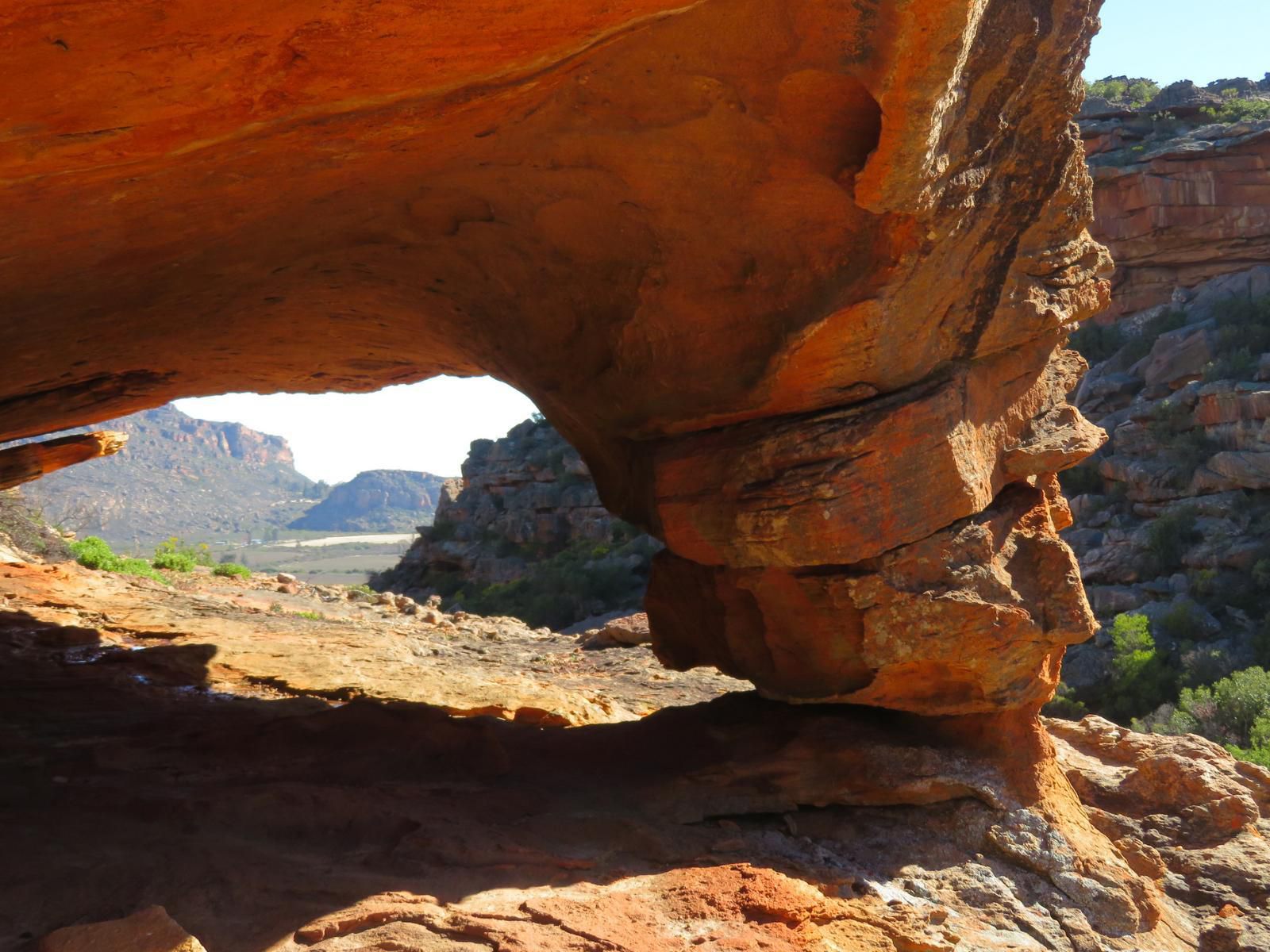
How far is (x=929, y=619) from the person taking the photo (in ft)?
18.0

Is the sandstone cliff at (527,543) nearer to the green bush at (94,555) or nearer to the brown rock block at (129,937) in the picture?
the green bush at (94,555)

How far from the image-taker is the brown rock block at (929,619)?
550 centimetres

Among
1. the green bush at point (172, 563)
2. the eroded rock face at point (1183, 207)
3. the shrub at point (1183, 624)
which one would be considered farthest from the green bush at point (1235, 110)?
the green bush at point (172, 563)

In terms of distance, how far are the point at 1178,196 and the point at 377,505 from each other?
109m

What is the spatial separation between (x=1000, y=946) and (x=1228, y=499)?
28617mm

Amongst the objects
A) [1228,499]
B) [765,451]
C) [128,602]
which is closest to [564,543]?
[1228,499]

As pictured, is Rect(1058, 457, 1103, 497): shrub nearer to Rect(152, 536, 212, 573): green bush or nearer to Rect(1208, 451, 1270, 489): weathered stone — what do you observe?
Rect(1208, 451, 1270, 489): weathered stone

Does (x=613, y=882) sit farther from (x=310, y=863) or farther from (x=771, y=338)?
(x=771, y=338)

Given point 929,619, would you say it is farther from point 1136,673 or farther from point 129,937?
point 1136,673

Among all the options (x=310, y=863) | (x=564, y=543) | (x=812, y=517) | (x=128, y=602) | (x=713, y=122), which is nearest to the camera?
Answer: (x=310, y=863)

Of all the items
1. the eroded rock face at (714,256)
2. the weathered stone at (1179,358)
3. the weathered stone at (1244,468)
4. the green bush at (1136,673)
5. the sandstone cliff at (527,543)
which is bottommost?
the green bush at (1136,673)

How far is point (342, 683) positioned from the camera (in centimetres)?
810

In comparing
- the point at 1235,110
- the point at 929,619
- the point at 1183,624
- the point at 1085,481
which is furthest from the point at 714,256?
the point at 1235,110

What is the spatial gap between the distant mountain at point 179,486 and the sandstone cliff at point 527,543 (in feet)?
62.7
